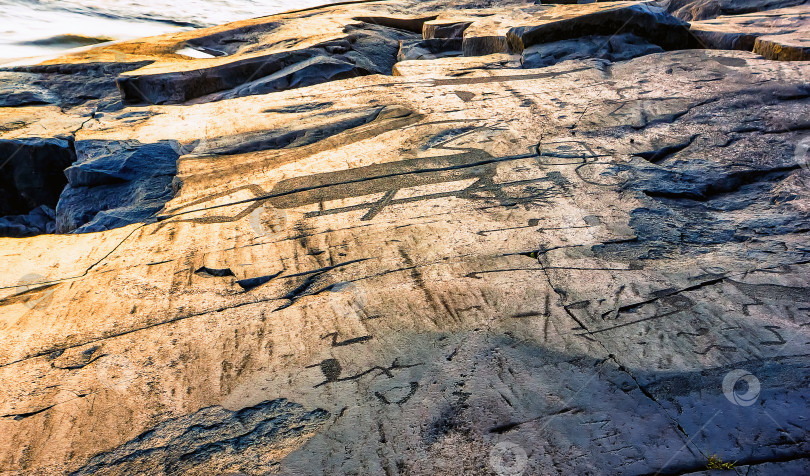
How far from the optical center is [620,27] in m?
4.71

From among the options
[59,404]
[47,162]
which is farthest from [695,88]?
[47,162]

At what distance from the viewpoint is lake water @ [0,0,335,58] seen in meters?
8.02

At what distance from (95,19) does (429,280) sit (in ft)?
31.8

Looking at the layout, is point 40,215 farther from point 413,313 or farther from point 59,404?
point 413,313

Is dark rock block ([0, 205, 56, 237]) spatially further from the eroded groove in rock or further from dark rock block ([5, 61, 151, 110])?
the eroded groove in rock

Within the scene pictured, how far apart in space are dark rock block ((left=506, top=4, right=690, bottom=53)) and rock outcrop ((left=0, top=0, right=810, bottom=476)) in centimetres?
58

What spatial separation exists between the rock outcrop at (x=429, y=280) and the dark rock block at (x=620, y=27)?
585mm

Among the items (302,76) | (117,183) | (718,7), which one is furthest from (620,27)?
(117,183)

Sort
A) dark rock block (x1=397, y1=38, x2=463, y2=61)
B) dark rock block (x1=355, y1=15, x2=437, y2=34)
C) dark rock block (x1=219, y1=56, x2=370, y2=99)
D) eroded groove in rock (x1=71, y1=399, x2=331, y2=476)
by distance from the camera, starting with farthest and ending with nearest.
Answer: dark rock block (x1=355, y1=15, x2=437, y2=34), dark rock block (x1=397, y1=38, x2=463, y2=61), dark rock block (x1=219, y1=56, x2=370, y2=99), eroded groove in rock (x1=71, y1=399, x2=331, y2=476)

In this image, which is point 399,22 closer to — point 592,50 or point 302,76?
point 302,76

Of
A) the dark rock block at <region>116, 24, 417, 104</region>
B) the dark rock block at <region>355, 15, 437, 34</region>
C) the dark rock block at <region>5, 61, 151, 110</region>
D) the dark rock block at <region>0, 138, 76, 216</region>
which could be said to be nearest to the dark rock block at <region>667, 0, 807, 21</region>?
the dark rock block at <region>355, 15, 437, 34</region>

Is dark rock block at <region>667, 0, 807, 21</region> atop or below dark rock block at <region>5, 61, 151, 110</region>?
atop

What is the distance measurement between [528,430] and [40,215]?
148 inches

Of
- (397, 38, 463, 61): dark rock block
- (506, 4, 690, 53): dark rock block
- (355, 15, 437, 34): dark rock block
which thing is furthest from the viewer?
(355, 15, 437, 34): dark rock block
